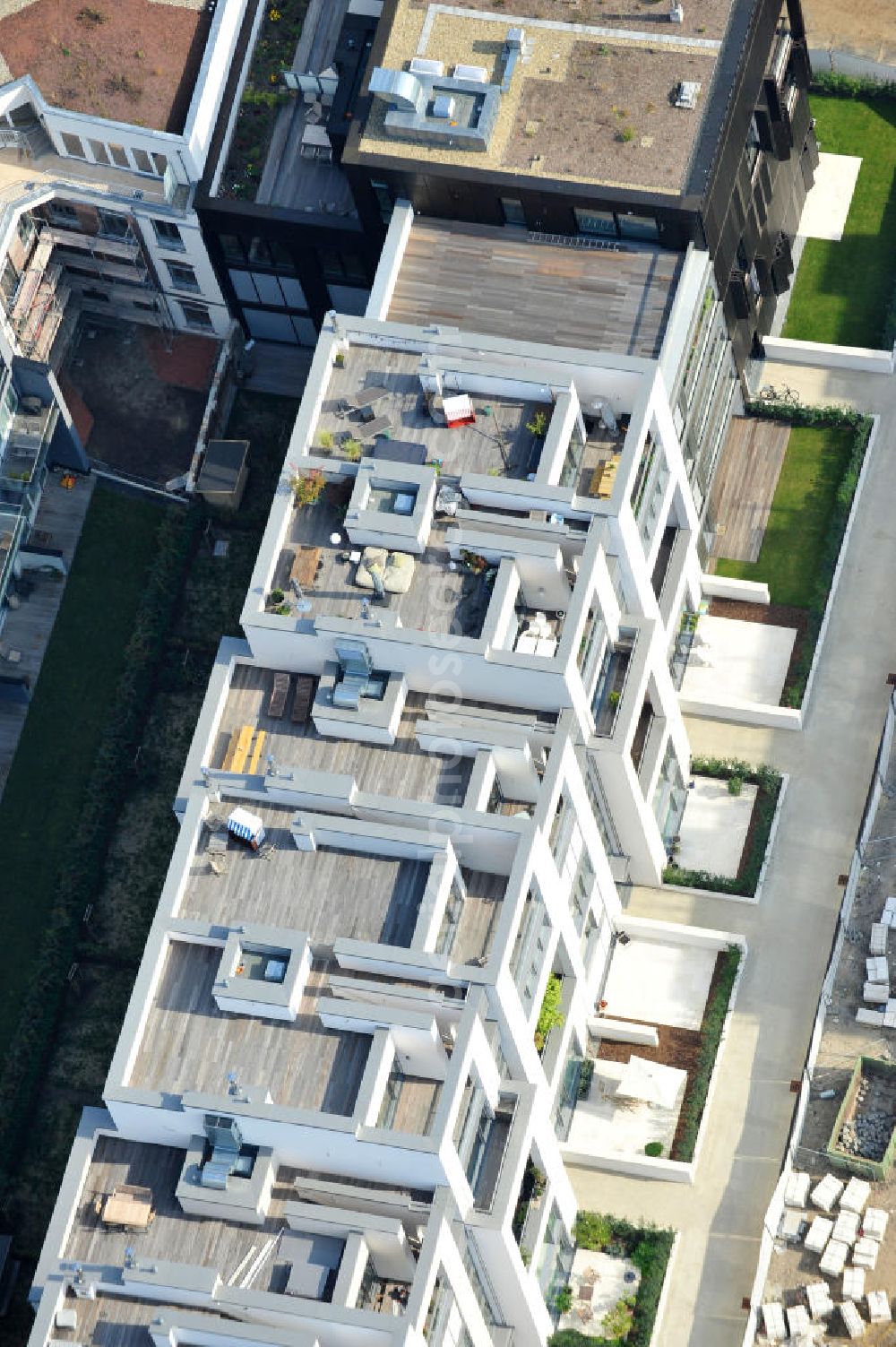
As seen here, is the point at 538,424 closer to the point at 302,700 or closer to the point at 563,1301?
the point at 302,700

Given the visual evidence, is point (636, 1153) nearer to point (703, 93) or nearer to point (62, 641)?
point (62, 641)

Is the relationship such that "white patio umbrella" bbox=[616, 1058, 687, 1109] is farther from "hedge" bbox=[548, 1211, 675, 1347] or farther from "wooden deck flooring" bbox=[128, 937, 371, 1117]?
"wooden deck flooring" bbox=[128, 937, 371, 1117]

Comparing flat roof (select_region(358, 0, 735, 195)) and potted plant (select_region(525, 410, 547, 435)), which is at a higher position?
flat roof (select_region(358, 0, 735, 195))

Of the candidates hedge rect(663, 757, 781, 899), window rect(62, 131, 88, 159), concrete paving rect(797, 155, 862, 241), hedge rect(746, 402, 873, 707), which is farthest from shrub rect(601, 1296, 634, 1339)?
window rect(62, 131, 88, 159)

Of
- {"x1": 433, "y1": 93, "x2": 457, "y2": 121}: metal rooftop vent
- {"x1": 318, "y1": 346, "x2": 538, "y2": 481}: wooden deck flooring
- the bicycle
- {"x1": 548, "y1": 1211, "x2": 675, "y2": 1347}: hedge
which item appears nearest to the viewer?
{"x1": 548, "y1": 1211, "x2": 675, "y2": 1347}: hedge

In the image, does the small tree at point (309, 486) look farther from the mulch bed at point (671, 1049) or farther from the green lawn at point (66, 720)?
the mulch bed at point (671, 1049)

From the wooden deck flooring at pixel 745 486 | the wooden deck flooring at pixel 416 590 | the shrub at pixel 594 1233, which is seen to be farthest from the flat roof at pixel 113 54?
the shrub at pixel 594 1233

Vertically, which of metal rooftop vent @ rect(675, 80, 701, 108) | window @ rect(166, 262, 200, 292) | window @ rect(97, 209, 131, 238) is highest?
metal rooftop vent @ rect(675, 80, 701, 108)
